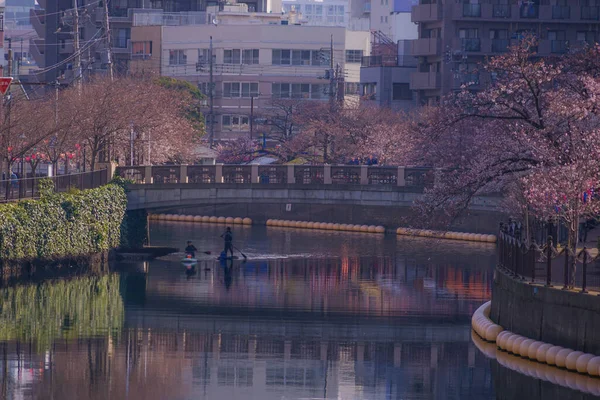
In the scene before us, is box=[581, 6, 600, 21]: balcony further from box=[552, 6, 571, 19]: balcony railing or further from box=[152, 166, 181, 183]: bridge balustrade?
box=[152, 166, 181, 183]: bridge balustrade

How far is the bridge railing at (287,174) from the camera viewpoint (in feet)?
215

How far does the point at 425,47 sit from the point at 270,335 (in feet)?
186

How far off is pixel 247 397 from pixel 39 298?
1828cm

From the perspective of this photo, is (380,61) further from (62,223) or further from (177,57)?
(62,223)

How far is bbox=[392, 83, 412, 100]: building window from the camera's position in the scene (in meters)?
105

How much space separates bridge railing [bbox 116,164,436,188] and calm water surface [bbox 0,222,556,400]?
13.1 ft

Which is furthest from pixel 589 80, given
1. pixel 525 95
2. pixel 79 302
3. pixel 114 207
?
pixel 114 207

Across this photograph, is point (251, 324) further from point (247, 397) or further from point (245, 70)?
point (245, 70)

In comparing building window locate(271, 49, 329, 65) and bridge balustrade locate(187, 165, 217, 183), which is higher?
building window locate(271, 49, 329, 65)

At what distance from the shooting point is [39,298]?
46.1 meters

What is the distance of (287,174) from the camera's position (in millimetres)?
66938

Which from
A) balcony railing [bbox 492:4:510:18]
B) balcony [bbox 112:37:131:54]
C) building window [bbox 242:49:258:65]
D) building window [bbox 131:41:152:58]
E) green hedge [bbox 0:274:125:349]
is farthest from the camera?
balcony [bbox 112:37:131:54]

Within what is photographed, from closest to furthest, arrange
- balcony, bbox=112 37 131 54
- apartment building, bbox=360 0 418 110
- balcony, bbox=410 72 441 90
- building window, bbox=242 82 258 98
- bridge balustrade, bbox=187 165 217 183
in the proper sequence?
bridge balustrade, bbox=187 165 217 183 < balcony, bbox=410 72 441 90 < apartment building, bbox=360 0 418 110 < building window, bbox=242 82 258 98 < balcony, bbox=112 37 131 54

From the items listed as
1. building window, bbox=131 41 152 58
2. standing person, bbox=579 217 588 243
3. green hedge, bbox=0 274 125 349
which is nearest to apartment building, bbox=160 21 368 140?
building window, bbox=131 41 152 58
